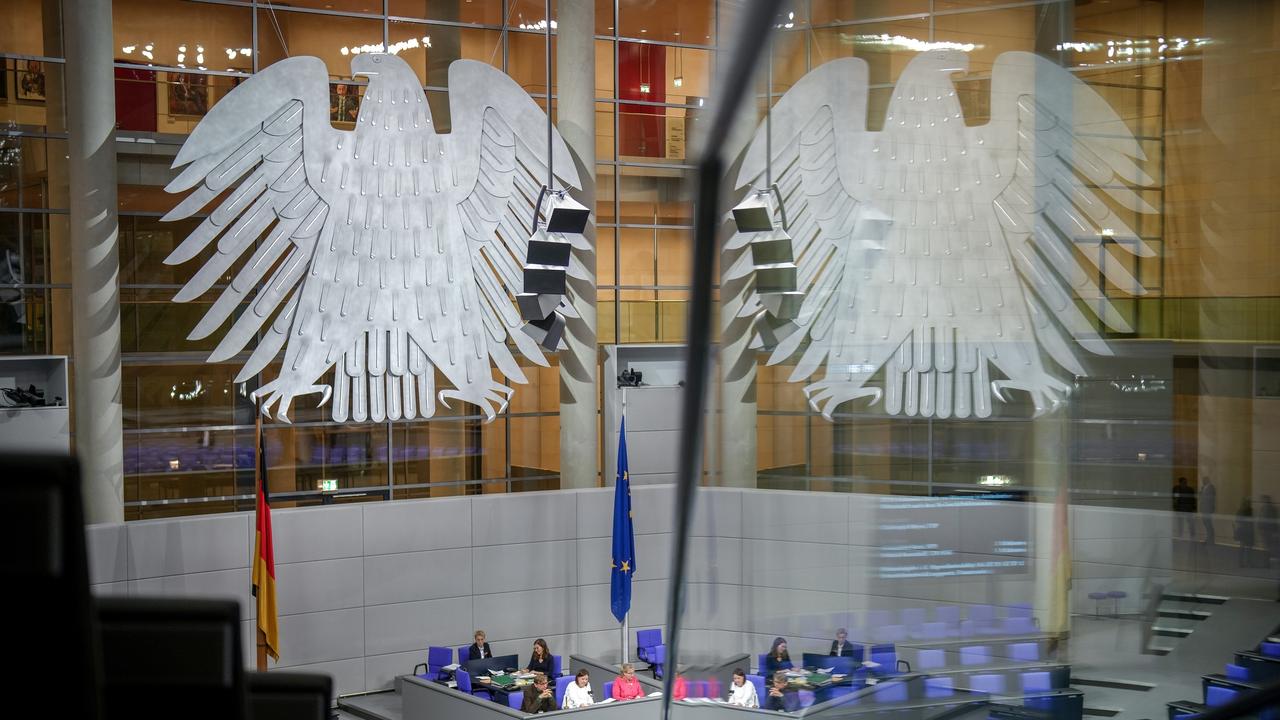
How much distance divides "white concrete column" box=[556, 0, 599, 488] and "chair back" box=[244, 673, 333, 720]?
9829 millimetres

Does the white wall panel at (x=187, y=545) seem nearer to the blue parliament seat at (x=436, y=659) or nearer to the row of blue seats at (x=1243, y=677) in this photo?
the blue parliament seat at (x=436, y=659)

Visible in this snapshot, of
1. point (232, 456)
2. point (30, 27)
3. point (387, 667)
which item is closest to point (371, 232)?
point (232, 456)

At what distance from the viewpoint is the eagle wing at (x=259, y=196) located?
9.97 meters

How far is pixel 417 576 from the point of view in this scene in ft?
37.6

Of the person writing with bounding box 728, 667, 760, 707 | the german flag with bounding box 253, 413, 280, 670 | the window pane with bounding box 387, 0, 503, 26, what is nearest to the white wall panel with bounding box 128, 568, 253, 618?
the german flag with bounding box 253, 413, 280, 670

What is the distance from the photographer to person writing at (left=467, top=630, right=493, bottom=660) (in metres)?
10.8

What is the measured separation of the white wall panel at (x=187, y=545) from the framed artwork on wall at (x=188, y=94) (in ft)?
14.2

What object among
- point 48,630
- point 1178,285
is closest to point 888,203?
point 1178,285

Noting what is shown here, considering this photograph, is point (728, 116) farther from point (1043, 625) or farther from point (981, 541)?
point (1043, 625)

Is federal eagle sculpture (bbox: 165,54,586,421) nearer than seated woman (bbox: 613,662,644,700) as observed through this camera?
No

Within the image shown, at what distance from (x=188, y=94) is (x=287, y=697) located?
10349 mm

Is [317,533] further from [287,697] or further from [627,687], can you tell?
[287,697]

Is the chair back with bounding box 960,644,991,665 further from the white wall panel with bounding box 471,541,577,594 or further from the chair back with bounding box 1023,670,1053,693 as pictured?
the white wall panel with bounding box 471,541,577,594

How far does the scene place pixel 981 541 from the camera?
299 cm
